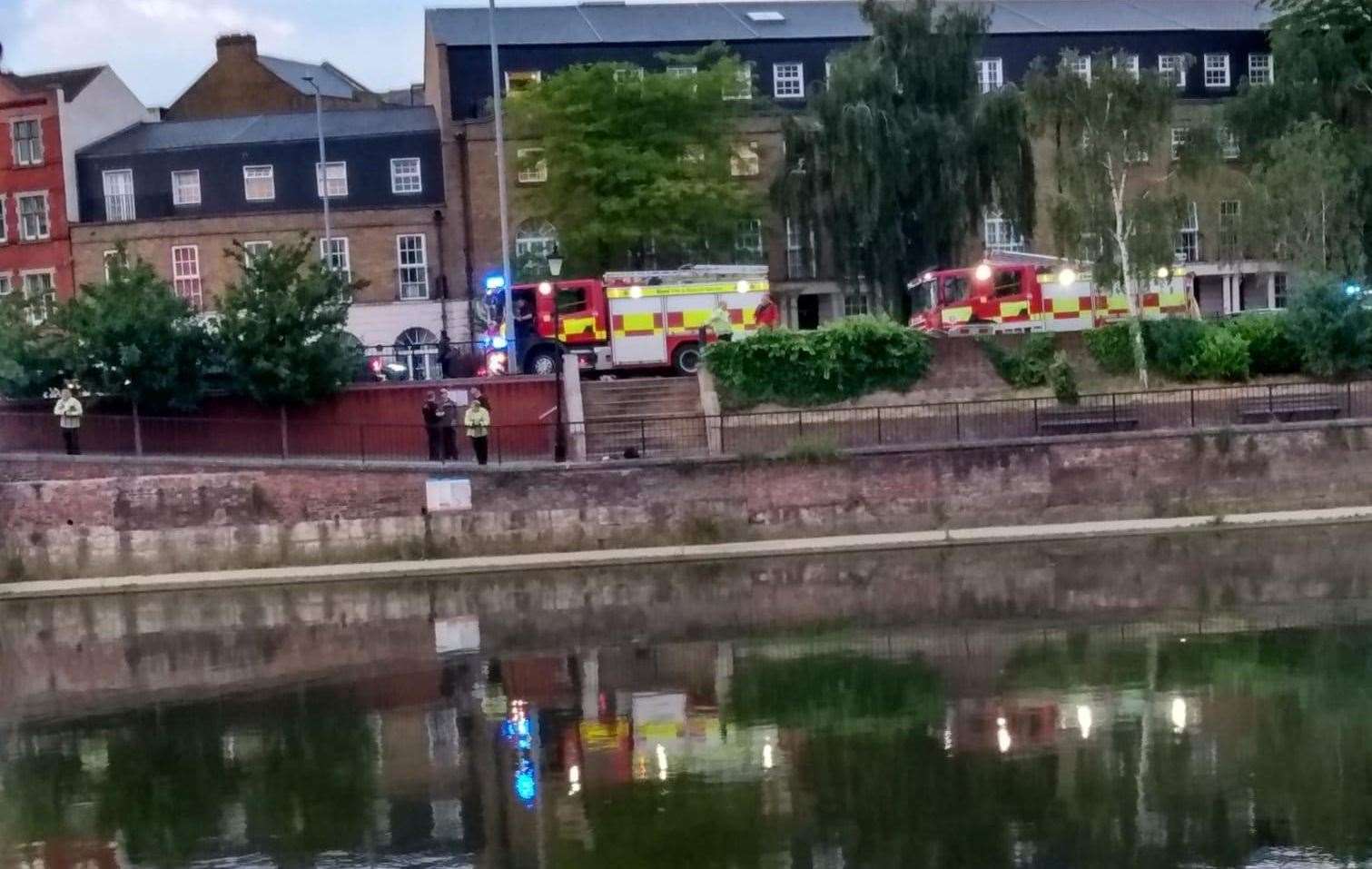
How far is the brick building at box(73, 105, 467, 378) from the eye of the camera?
56125 mm

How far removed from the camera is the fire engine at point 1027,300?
41.3 m

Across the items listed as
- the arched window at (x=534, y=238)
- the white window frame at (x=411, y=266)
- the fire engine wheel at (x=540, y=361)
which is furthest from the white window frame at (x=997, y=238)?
the fire engine wheel at (x=540, y=361)

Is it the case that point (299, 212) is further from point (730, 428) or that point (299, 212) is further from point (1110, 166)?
point (1110, 166)

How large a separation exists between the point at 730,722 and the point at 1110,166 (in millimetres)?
21712

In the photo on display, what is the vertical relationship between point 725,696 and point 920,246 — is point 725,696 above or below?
below

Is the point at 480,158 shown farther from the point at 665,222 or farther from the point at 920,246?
the point at 920,246

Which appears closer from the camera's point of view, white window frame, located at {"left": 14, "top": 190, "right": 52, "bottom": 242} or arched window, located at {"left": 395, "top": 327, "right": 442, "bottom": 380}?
arched window, located at {"left": 395, "top": 327, "right": 442, "bottom": 380}

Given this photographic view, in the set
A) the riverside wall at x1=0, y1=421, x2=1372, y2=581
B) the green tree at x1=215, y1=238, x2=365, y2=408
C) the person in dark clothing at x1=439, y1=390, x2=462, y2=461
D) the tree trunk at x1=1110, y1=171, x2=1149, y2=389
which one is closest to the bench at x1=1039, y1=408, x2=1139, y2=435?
the riverside wall at x1=0, y1=421, x2=1372, y2=581

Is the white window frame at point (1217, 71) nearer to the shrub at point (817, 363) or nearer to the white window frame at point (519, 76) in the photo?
the white window frame at point (519, 76)

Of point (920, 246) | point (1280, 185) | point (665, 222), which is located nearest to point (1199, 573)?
point (1280, 185)

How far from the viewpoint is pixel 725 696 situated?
2105cm

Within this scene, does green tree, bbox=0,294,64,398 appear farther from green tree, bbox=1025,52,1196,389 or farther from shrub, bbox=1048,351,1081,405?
green tree, bbox=1025,52,1196,389

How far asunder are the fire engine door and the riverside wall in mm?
6655

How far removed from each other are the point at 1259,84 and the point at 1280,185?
14.5 m
